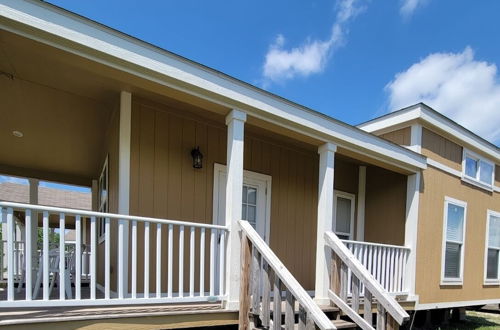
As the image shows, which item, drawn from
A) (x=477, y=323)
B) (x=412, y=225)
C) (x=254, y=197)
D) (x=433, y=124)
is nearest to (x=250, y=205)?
(x=254, y=197)

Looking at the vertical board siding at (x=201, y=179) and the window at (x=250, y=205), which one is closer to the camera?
the vertical board siding at (x=201, y=179)

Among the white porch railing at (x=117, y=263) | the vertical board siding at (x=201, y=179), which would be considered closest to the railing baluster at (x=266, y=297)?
the white porch railing at (x=117, y=263)

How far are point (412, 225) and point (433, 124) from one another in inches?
71.1

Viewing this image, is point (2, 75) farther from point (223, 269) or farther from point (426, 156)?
point (426, 156)

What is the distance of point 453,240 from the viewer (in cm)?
621

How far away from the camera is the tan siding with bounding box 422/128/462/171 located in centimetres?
581

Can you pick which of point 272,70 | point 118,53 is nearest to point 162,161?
point 118,53

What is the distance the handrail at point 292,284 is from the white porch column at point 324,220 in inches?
47.2

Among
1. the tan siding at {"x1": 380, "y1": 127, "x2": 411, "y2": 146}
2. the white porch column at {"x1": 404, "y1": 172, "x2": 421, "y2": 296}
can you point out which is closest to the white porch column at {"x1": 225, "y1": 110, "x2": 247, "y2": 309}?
the white porch column at {"x1": 404, "y1": 172, "x2": 421, "y2": 296}

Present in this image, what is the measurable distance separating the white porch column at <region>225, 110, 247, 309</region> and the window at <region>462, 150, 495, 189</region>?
522cm

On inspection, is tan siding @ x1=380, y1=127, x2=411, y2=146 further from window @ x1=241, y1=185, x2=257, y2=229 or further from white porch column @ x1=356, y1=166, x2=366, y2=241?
window @ x1=241, y1=185, x2=257, y2=229

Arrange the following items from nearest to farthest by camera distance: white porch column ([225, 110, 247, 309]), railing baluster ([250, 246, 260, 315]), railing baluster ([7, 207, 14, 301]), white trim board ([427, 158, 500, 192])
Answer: railing baluster ([7, 207, 14, 301]) → railing baluster ([250, 246, 260, 315]) → white porch column ([225, 110, 247, 309]) → white trim board ([427, 158, 500, 192])

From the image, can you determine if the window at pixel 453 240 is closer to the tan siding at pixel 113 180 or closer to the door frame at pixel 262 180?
the door frame at pixel 262 180

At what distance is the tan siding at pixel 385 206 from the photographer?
5785 mm
